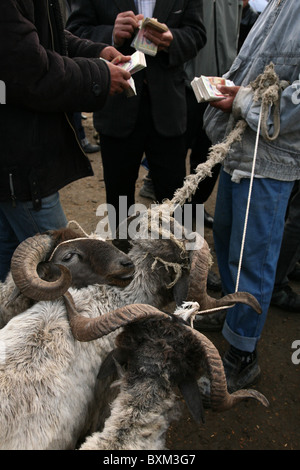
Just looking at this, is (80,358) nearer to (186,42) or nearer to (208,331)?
(208,331)

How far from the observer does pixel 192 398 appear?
218 centimetres

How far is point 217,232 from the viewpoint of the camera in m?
3.72

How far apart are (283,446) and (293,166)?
228 cm

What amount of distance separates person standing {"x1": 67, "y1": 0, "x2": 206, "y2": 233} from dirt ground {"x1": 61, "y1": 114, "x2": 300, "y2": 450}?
214 cm

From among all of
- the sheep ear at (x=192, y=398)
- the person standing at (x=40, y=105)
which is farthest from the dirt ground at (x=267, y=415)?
the person standing at (x=40, y=105)

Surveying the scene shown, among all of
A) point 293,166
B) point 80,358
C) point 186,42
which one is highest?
point 186,42

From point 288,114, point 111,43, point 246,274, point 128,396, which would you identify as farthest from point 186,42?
point 128,396

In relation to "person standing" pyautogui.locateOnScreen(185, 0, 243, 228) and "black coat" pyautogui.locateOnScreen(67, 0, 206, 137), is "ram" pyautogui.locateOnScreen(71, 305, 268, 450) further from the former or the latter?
"person standing" pyautogui.locateOnScreen(185, 0, 243, 228)

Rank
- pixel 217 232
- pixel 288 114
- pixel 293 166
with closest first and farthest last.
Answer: pixel 288 114
pixel 293 166
pixel 217 232

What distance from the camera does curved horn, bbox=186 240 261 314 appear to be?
237cm

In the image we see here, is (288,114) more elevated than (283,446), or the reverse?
→ (288,114)

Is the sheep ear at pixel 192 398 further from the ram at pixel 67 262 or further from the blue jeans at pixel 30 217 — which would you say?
the blue jeans at pixel 30 217

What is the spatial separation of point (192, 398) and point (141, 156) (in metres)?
2.71

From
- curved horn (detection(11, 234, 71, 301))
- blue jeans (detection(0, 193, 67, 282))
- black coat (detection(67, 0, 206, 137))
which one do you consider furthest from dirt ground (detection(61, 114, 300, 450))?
black coat (detection(67, 0, 206, 137))
